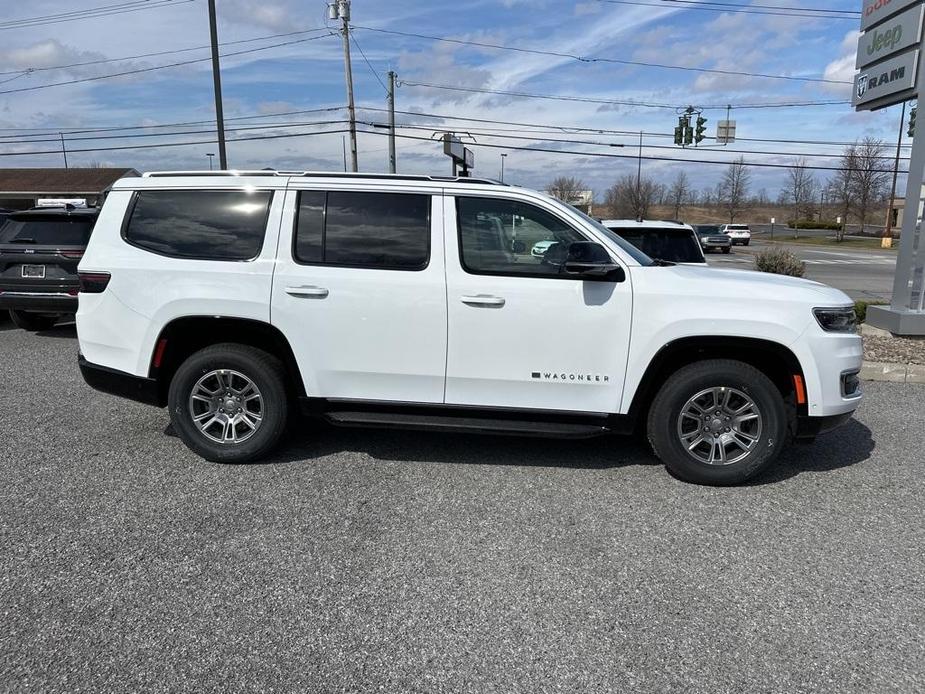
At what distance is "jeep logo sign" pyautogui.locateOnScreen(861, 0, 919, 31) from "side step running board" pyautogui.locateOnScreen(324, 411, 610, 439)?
8.52 m

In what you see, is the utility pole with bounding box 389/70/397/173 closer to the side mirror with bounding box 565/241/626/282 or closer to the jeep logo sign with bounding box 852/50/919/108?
the jeep logo sign with bounding box 852/50/919/108

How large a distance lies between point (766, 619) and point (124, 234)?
4595 millimetres

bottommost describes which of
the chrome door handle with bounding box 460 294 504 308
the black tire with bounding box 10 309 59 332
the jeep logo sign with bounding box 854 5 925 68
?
the black tire with bounding box 10 309 59 332

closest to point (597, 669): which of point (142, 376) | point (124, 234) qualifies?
point (142, 376)

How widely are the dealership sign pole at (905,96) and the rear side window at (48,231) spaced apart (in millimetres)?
10955

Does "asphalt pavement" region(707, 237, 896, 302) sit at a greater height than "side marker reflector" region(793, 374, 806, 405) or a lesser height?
lesser

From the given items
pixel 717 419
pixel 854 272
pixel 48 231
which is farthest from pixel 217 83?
pixel 854 272

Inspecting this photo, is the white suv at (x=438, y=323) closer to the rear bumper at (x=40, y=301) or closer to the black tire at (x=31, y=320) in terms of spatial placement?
the rear bumper at (x=40, y=301)

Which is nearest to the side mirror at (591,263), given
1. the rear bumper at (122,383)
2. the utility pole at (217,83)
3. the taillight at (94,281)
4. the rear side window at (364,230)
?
the rear side window at (364,230)

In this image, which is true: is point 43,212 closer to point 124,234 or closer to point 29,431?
point 29,431

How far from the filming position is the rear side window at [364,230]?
14.3 ft

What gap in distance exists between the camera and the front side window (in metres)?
4.29

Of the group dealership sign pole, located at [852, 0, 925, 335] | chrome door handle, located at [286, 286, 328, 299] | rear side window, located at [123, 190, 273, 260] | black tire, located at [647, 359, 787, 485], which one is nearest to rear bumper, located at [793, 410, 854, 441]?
black tire, located at [647, 359, 787, 485]

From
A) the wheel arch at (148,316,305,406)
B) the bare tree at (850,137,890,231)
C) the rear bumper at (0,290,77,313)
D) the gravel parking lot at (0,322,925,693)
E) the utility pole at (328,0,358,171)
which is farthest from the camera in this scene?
the bare tree at (850,137,890,231)
